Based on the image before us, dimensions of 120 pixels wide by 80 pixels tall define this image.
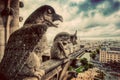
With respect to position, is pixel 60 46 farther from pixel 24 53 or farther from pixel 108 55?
pixel 108 55

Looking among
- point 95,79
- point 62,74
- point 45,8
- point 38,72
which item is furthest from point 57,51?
point 95,79

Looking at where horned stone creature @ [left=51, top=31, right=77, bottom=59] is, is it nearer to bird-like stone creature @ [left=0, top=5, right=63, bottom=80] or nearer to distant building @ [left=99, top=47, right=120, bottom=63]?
bird-like stone creature @ [left=0, top=5, right=63, bottom=80]

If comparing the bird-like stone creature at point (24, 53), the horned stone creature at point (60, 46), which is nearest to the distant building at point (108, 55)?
the horned stone creature at point (60, 46)

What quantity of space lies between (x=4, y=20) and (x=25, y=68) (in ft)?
5.57

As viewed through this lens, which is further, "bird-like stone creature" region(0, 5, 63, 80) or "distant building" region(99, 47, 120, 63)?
"distant building" region(99, 47, 120, 63)

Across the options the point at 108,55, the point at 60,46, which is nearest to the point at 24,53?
the point at 60,46

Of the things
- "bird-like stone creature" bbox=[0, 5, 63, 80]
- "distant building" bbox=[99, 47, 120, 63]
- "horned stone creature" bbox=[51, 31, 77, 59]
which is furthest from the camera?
"distant building" bbox=[99, 47, 120, 63]

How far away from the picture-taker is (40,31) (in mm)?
2258

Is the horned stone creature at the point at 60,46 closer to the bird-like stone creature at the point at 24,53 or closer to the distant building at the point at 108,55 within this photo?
the bird-like stone creature at the point at 24,53

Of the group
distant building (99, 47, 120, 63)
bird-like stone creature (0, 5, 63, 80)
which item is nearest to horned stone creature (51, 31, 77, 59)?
bird-like stone creature (0, 5, 63, 80)

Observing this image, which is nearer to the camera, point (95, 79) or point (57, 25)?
point (57, 25)

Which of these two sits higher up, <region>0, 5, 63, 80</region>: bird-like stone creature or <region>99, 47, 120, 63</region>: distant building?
<region>0, 5, 63, 80</region>: bird-like stone creature

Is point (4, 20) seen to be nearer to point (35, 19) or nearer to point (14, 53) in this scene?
point (35, 19)

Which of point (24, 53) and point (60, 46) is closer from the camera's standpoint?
point (24, 53)
